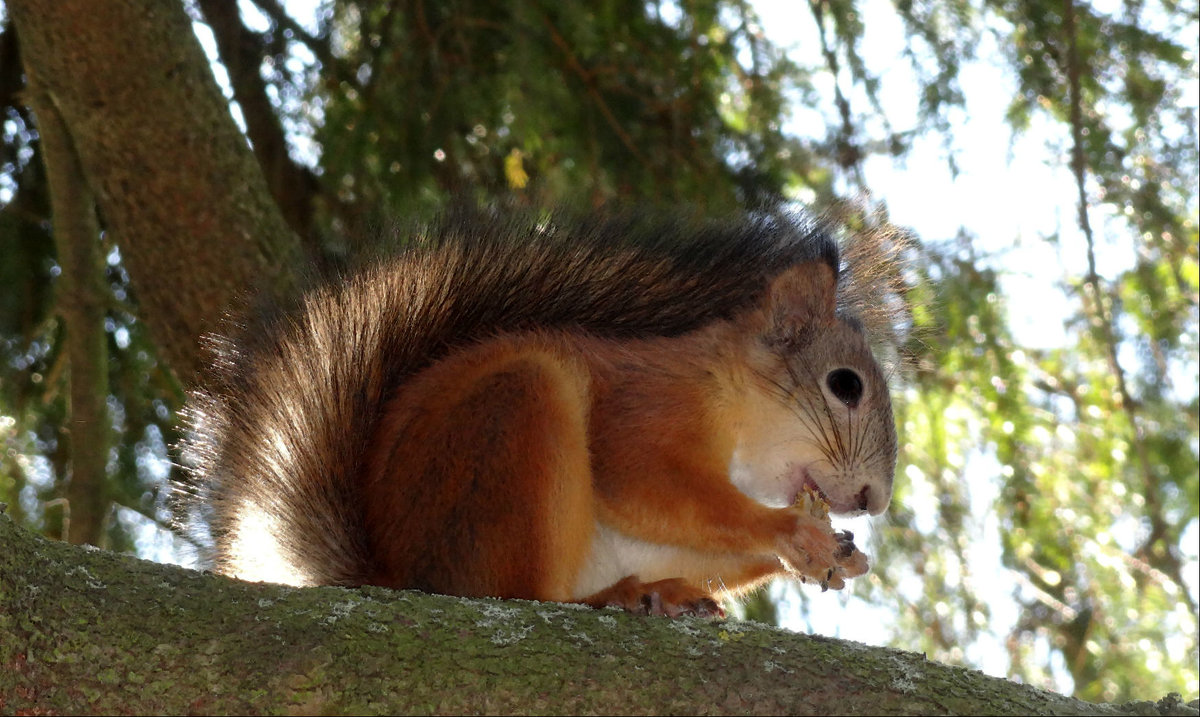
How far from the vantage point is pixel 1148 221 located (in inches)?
106

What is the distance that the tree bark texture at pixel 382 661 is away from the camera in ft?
3.75

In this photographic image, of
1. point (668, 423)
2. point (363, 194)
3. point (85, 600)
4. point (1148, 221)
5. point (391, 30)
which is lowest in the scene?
point (85, 600)

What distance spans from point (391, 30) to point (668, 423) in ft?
5.11

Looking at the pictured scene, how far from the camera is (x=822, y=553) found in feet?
6.43

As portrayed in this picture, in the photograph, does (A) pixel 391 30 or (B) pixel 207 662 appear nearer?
(B) pixel 207 662

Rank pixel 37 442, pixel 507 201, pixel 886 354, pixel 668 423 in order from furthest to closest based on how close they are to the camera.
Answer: pixel 37 442 → pixel 886 354 → pixel 507 201 → pixel 668 423

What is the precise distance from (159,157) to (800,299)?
1.33 meters

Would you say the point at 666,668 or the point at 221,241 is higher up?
the point at 221,241

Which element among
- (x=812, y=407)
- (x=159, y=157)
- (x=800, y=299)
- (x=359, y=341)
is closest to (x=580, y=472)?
(x=359, y=341)

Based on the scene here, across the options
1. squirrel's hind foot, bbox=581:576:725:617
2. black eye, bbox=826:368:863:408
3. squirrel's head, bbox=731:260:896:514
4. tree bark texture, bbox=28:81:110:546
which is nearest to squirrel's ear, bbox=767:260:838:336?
squirrel's head, bbox=731:260:896:514

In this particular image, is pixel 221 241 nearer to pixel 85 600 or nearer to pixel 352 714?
pixel 85 600

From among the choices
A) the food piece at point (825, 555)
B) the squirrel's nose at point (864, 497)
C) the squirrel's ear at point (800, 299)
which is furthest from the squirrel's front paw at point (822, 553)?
the squirrel's ear at point (800, 299)

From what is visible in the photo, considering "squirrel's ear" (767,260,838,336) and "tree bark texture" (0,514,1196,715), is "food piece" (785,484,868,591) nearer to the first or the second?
"squirrel's ear" (767,260,838,336)

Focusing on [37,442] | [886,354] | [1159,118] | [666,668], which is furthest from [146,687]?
[1159,118]
